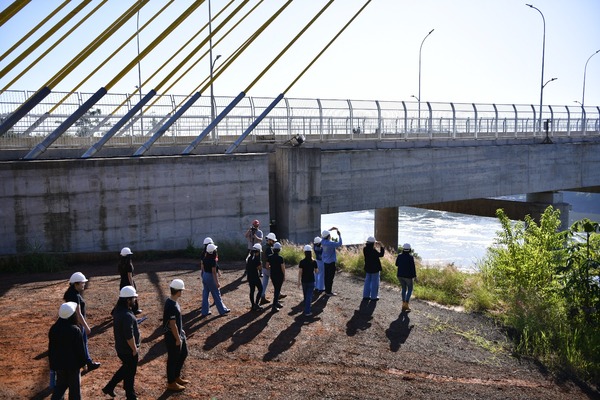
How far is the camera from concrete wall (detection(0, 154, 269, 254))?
49.8ft

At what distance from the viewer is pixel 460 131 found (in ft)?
92.0

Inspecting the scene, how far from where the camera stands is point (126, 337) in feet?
21.0

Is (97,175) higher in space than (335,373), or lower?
higher

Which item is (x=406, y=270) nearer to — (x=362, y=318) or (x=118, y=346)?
(x=362, y=318)

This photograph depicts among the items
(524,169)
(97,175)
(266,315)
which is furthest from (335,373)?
(524,169)

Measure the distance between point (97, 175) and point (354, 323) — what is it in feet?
31.2

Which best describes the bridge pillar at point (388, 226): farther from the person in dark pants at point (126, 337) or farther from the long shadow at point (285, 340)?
the person in dark pants at point (126, 337)

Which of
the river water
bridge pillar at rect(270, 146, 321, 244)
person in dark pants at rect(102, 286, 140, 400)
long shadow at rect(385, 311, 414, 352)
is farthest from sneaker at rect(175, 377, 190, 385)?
the river water

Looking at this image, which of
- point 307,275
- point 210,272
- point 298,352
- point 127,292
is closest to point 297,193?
point 307,275

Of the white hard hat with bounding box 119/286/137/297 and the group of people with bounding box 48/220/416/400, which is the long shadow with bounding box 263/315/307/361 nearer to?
the group of people with bounding box 48/220/416/400

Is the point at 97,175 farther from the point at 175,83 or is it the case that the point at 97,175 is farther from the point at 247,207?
the point at 175,83

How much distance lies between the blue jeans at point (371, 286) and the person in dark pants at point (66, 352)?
6.83 m

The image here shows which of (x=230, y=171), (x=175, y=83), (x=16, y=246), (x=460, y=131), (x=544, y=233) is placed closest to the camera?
(x=544, y=233)

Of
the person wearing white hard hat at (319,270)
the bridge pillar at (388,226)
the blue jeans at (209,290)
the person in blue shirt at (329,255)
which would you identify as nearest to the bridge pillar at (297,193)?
the person wearing white hard hat at (319,270)
